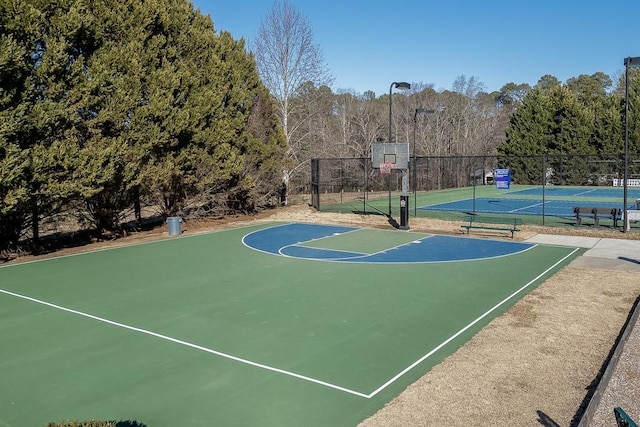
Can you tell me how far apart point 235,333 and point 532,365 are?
196 inches

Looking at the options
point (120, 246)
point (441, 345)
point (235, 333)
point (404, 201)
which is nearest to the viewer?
point (441, 345)

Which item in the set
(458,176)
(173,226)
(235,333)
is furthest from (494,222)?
(458,176)

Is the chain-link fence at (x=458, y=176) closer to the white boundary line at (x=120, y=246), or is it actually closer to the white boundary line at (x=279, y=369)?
the white boundary line at (x=120, y=246)

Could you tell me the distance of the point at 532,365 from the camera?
7.46 meters

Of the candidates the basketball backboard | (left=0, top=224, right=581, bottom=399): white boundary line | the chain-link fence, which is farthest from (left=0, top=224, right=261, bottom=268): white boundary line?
the chain-link fence

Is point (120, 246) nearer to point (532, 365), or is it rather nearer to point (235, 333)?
point (235, 333)

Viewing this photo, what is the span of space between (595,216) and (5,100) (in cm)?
2124

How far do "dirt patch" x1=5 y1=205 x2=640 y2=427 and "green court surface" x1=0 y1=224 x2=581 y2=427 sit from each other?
0.40 meters

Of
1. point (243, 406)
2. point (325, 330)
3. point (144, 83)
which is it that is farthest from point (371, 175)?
point (243, 406)

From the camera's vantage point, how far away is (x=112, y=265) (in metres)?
15.8

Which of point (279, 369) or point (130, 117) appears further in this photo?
point (130, 117)

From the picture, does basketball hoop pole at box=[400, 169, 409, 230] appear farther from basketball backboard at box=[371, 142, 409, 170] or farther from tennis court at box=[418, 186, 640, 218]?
tennis court at box=[418, 186, 640, 218]

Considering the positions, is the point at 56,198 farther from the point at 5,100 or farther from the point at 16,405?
the point at 16,405

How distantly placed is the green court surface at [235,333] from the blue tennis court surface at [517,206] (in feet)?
38.5
